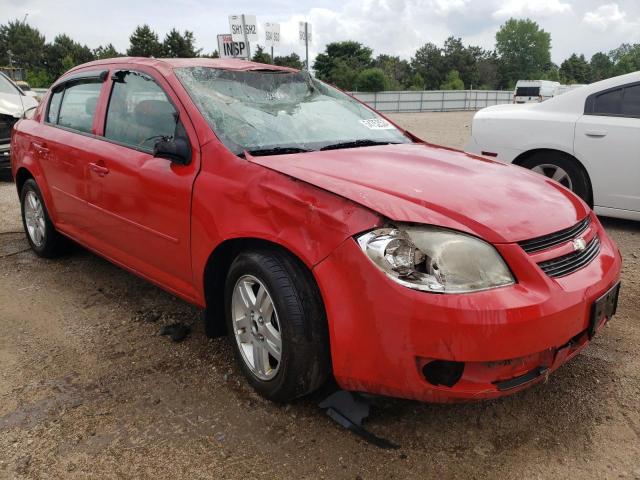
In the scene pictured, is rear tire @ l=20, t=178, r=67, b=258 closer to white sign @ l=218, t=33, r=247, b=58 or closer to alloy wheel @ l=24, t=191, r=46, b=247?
alloy wheel @ l=24, t=191, r=46, b=247

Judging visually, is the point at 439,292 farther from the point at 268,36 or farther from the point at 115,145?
the point at 268,36

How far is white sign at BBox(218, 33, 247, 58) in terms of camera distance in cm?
1162

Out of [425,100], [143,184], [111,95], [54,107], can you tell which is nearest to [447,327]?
[143,184]

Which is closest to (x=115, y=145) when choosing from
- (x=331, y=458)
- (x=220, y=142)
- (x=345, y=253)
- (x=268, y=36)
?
(x=220, y=142)

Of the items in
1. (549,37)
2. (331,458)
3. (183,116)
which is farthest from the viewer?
(549,37)

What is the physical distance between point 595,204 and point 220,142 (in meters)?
3.93

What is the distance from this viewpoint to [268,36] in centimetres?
1262

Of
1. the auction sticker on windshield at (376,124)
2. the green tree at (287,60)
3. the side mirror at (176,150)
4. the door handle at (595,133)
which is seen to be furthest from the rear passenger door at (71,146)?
the green tree at (287,60)

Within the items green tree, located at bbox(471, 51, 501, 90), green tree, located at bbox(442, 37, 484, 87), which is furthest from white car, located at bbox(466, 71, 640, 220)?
green tree, located at bbox(471, 51, 501, 90)

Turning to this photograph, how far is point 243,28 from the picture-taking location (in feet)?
37.4

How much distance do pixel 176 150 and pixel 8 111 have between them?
712 centimetres

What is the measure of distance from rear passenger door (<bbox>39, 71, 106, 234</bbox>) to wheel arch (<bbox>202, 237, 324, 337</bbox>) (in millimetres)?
1335

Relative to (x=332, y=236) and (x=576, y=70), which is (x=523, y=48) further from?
(x=332, y=236)

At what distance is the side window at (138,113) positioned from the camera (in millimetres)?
3052
